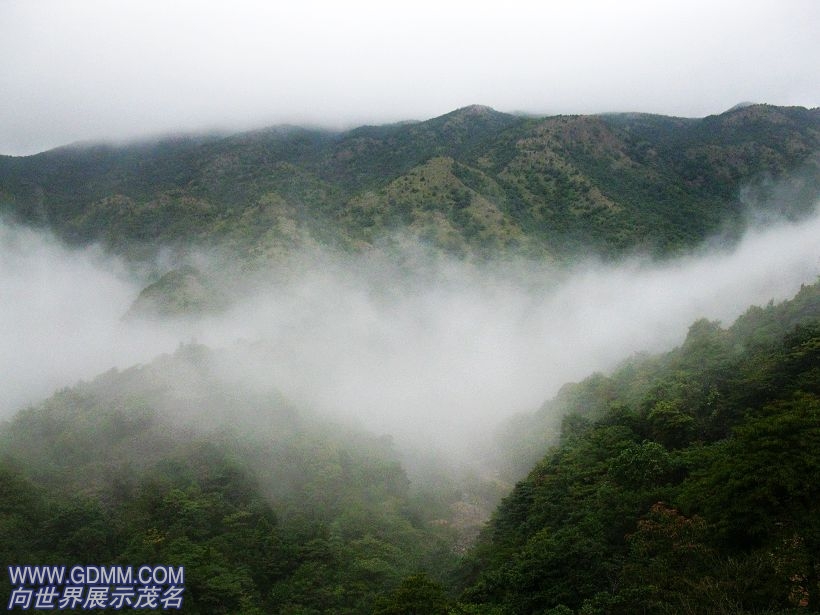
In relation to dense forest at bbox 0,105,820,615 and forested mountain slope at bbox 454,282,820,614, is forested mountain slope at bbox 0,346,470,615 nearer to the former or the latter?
dense forest at bbox 0,105,820,615

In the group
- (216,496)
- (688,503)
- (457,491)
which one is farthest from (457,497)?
(688,503)

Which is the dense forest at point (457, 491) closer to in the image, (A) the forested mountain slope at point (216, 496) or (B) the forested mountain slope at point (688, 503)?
(B) the forested mountain slope at point (688, 503)

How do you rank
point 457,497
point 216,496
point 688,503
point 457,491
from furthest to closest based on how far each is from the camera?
point 457,491 → point 457,497 → point 216,496 → point 688,503

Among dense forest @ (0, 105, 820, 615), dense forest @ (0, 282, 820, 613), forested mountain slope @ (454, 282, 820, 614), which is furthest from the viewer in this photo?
dense forest @ (0, 105, 820, 615)

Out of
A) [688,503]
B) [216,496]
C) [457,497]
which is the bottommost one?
[457,497]

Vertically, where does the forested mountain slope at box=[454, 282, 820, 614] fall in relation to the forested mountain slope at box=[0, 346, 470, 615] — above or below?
above

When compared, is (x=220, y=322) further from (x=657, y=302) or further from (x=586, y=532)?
(x=586, y=532)

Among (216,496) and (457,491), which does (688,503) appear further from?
(457,491)

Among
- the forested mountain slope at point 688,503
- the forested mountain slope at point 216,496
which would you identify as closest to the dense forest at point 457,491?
the forested mountain slope at point 688,503

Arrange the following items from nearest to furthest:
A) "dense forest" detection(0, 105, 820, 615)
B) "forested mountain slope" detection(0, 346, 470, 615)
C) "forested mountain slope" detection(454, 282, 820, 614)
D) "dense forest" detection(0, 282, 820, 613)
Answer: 1. "forested mountain slope" detection(454, 282, 820, 614)
2. "dense forest" detection(0, 282, 820, 613)
3. "dense forest" detection(0, 105, 820, 615)
4. "forested mountain slope" detection(0, 346, 470, 615)

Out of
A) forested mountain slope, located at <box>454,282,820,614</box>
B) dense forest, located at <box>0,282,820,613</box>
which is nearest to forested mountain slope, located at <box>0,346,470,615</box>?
dense forest, located at <box>0,282,820,613</box>

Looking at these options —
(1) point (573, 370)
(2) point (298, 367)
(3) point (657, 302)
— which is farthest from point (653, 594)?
(3) point (657, 302)

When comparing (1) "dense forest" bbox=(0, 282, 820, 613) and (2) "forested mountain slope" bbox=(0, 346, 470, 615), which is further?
(2) "forested mountain slope" bbox=(0, 346, 470, 615)
